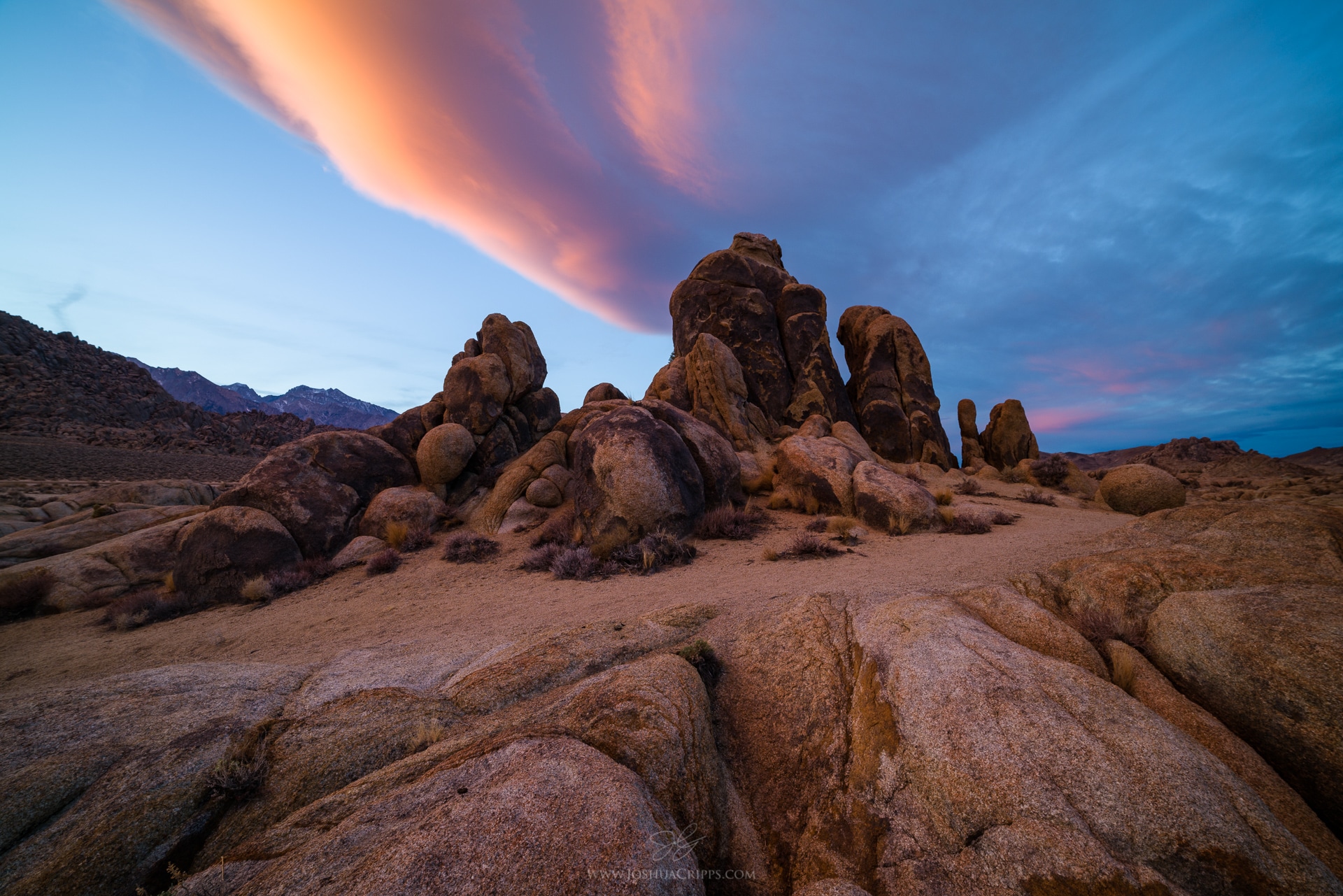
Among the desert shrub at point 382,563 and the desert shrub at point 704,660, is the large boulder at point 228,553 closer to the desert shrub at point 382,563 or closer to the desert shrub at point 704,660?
the desert shrub at point 382,563

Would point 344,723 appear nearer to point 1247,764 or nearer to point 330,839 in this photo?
point 330,839

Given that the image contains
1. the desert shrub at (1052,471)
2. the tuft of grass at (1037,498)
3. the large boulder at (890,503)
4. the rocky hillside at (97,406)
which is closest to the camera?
the large boulder at (890,503)

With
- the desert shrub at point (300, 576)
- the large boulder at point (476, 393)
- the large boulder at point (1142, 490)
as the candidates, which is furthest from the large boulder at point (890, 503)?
the desert shrub at point (300, 576)

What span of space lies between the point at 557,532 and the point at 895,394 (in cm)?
2291

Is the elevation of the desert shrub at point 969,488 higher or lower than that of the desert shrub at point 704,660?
higher

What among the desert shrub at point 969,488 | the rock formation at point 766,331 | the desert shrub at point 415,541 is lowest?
the desert shrub at point 415,541

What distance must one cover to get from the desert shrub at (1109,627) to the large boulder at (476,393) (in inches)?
772

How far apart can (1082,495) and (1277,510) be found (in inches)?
725

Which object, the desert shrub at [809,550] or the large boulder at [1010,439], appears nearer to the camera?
the desert shrub at [809,550]

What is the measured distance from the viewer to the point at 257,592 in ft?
38.3

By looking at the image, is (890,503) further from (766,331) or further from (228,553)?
(228,553)

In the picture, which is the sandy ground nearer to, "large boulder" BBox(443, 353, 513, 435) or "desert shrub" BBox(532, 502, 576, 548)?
"desert shrub" BBox(532, 502, 576, 548)

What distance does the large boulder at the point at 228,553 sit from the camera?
12102 mm
